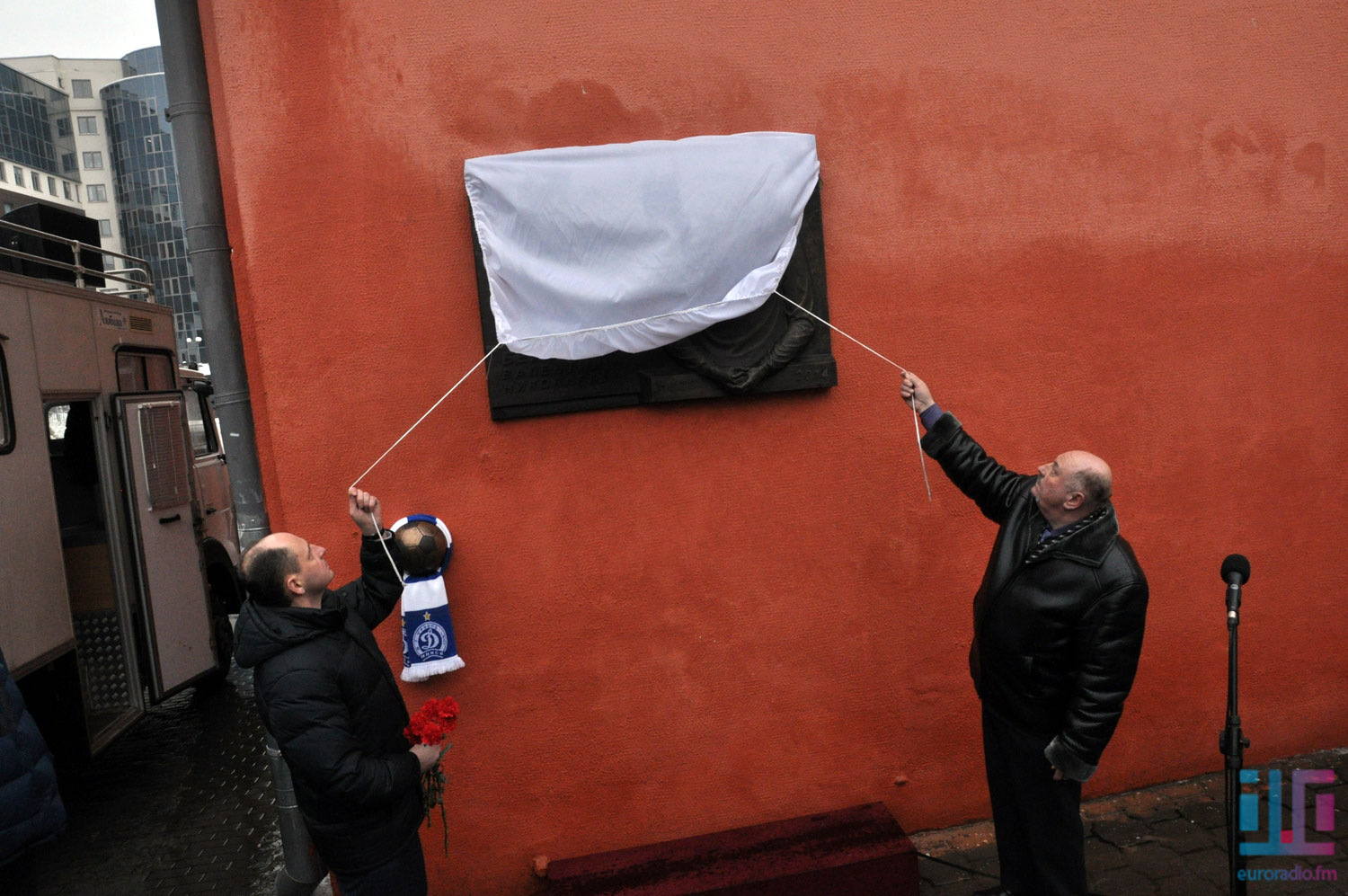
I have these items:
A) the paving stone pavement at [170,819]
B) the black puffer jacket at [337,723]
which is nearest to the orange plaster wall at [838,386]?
the black puffer jacket at [337,723]

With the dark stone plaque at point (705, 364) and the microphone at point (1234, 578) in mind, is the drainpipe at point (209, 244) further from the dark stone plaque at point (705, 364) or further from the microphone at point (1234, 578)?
the microphone at point (1234, 578)

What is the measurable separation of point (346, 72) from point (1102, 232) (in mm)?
3374

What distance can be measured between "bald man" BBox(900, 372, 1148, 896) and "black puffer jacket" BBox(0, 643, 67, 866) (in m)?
3.97

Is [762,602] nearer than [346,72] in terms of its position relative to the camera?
No

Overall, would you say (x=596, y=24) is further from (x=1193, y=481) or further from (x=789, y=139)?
(x=1193, y=481)

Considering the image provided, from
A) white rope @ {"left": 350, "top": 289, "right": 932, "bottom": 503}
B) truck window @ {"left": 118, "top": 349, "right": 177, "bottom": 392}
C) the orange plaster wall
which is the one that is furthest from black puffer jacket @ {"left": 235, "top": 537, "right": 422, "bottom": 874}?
truck window @ {"left": 118, "top": 349, "right": 177, "bottom": 392}

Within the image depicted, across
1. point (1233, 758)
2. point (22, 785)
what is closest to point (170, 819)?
point (22, 785)

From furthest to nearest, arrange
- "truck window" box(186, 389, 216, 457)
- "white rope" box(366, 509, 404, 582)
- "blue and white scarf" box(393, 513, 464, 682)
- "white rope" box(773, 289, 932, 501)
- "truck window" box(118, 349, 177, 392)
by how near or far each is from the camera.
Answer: "truck window" box(186, 389, 216, 457)
"truck window" box(118, 349, 177, 392)
"white rope" box(773, 289, 932, 501)
"blue and white scarf" box(393, 513, 464, 682)
"white rope" box(366, 509, 404, 582)

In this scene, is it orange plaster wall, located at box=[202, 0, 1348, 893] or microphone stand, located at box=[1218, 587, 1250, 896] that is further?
orange plaster wall, located at box=[202, 0, 1348, 893]

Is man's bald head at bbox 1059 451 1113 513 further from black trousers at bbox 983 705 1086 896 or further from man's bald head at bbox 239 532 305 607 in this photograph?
man's bald head at bbox 239 532 305 607

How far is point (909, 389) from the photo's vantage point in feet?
11.3

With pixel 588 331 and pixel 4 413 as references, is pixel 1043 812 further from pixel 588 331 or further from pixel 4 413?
pixel 4 413

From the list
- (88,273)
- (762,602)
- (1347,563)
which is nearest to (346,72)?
(762,602)

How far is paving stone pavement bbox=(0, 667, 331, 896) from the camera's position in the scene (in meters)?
4.81
